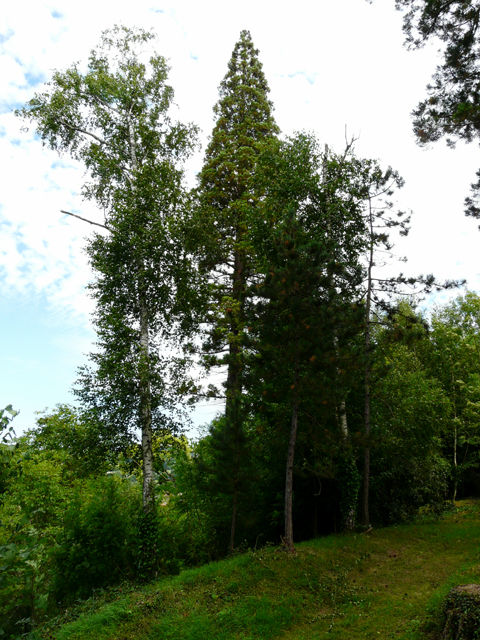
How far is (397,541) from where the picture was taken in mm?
12008

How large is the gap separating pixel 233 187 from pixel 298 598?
16.5 m

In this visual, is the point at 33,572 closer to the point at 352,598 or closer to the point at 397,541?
the point at 352,598

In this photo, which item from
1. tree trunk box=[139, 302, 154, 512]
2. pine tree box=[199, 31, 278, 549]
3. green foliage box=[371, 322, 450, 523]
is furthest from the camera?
pine tree box=[199, 31, 278, 549]

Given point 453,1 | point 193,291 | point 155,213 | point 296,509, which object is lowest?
point 296,509

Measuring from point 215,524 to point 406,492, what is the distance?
6994 mm

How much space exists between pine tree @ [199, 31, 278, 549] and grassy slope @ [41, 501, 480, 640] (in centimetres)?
683

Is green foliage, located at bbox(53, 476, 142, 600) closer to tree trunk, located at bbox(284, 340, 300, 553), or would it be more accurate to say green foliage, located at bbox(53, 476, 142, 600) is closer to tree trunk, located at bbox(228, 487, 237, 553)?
tree trunk, located at bbox(228, 487, 237, 553)

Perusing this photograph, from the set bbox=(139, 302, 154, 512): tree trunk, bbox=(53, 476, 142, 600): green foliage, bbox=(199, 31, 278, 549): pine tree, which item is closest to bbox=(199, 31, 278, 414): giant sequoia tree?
bbox=(199, 31, 278, 549): pine tree

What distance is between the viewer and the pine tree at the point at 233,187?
1627 centimetres

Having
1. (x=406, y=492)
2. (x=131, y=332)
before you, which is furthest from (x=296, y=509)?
(x=131, y=332)

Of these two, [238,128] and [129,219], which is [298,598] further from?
[238,128]

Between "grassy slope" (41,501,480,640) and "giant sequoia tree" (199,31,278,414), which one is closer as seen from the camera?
"grassy slope" (41,501,480,640)

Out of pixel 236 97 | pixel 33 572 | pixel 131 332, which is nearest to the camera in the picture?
pixel 33 572

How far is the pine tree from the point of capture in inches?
641
